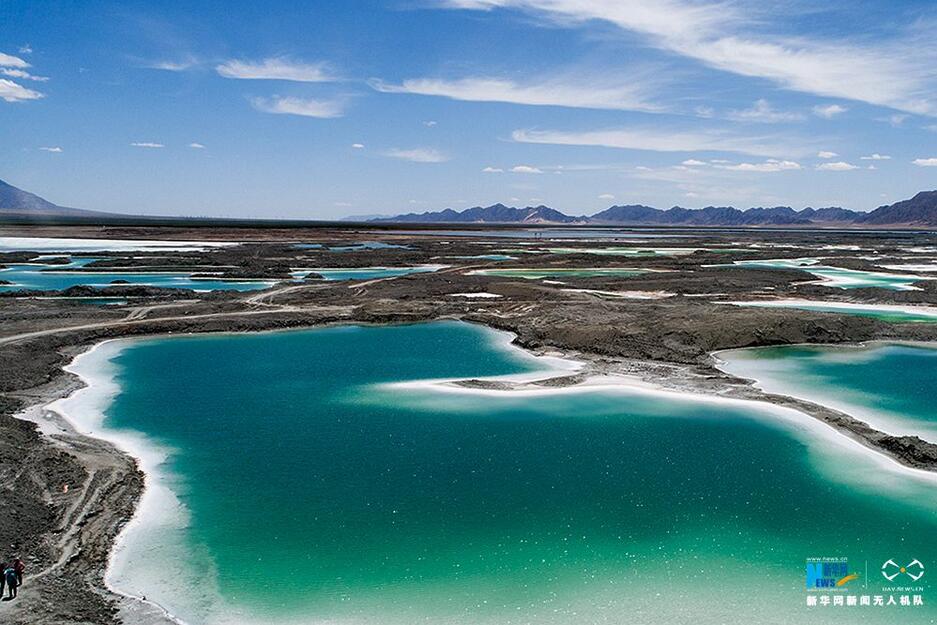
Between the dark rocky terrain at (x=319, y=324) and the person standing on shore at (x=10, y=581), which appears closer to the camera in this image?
the person standing on shore at (x=10, y=581)

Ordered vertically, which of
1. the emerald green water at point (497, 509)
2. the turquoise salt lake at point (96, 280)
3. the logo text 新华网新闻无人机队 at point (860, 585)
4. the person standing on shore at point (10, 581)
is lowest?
the logo text 新华网新闻无人机队 at point (860, 585)

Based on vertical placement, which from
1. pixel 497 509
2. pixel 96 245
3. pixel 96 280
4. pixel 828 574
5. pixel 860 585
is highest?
pixel 96 245

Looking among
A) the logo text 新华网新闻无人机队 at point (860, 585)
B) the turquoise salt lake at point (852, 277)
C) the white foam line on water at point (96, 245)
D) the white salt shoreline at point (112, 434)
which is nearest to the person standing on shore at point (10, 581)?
the white salt shoreline at point (112, 434)

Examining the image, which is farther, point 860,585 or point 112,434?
point 112,434

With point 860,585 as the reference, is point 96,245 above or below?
above

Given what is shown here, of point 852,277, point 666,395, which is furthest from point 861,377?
point 852,277

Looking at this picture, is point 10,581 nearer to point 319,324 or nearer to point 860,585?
point 860,585

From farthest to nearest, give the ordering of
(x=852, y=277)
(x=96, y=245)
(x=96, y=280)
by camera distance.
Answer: (x=96, y=245) < (x=852, y=277) < (x=96, y=280)

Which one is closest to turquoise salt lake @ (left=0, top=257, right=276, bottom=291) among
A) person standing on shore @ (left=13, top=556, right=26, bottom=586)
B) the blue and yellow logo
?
person standing on shore @ (left=13, top=556, right=26, bottom=586)

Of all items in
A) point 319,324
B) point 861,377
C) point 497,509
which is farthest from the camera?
point 319,324

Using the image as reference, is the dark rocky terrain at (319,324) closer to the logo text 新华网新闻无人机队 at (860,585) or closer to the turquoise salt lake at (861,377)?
the turquoise salt lake at (861,377)
